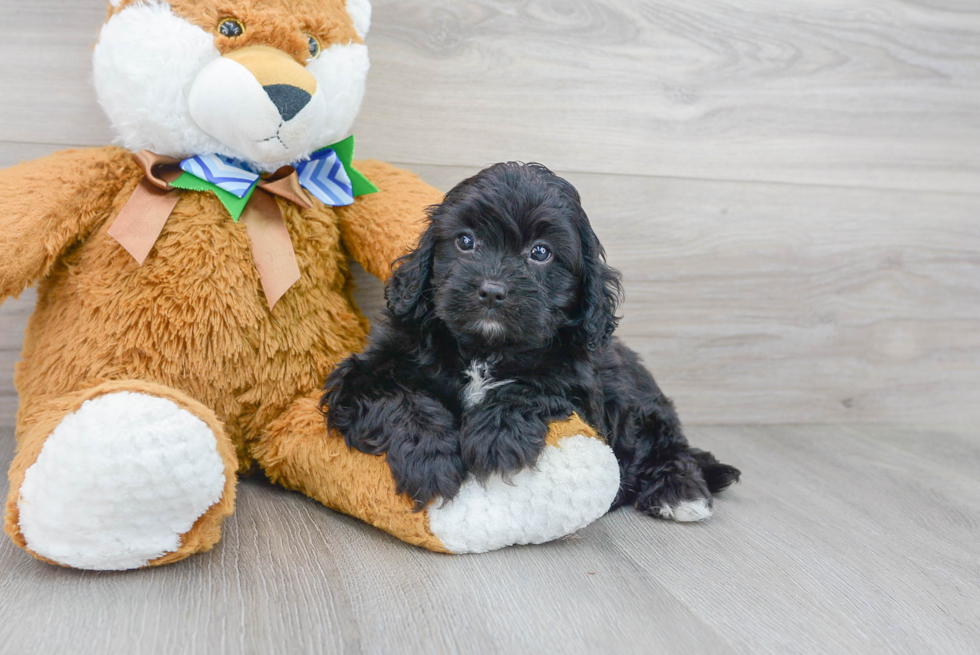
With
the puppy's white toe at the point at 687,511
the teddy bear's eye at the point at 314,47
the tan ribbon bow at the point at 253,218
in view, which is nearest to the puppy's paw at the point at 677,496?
the puppy's white toe at the point at 687,511

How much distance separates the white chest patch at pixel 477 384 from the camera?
1.52 meters

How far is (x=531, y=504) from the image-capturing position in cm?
141

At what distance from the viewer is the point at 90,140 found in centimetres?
190

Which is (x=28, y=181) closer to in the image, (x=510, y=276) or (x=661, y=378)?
(x=510, y=276)

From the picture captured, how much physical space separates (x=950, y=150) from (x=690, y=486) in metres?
1.61

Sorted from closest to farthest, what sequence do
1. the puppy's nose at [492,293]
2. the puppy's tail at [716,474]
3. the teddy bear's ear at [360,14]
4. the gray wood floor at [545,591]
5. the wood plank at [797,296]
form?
the gray wood floor at [545,591]
the puppy's nose at [492,293]
the teddy bear's ear at [360,14]
the puppy's tail at [716,474]
the wood plank at [797,296]

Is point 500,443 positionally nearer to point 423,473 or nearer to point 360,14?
point 423,473

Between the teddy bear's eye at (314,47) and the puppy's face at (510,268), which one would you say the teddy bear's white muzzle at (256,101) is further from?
the puppy's face at (510,268)

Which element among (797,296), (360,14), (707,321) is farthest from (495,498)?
(797,296)

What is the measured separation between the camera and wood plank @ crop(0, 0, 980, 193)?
1.88m

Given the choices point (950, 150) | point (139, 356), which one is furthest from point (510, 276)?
point (950, 150)

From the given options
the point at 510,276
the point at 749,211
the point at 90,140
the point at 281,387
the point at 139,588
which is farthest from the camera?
the point at 749,211

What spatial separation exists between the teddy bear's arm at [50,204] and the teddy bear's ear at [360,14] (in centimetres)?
57

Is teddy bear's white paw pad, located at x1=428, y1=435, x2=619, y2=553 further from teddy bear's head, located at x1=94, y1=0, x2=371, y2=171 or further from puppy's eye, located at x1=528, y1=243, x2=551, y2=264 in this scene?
teddy bear's head, located at x1=94, y1=0, x2=371, y2=171
